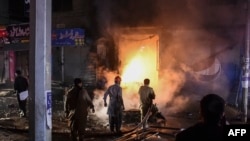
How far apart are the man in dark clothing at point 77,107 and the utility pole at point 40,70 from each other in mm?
3740

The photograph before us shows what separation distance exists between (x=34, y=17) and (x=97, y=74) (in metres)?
17.0

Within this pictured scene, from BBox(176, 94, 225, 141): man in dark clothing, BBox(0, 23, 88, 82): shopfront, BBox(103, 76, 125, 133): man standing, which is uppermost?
BBox(0, 23, 88, 82): shopfront

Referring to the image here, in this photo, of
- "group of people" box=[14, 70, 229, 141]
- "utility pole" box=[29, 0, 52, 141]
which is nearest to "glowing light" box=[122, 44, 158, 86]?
"group of people" box=[14, 70, 229, 141]

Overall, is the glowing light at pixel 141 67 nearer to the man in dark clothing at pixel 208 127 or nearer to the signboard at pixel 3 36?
the signboard at pixel 3 36

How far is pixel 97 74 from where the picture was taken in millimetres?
22516

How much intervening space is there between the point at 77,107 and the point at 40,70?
403 cm

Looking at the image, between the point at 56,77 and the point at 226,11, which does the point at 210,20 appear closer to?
the point at 226,11

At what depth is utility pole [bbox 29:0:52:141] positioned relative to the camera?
5.45 metres

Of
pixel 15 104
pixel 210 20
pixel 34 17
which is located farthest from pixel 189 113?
pixel 34 17

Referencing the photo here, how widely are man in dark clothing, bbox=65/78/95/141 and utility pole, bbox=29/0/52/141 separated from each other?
A: 147 inches

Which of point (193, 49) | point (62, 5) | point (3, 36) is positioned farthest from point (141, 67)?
point (3, 36)

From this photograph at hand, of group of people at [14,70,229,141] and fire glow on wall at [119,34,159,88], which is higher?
fire glow on wall at [119,34,159,88]

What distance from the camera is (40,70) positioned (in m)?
5.45

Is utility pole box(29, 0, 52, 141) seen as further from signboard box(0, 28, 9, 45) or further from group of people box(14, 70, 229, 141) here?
signboard box(0, 28, 9, 45)
